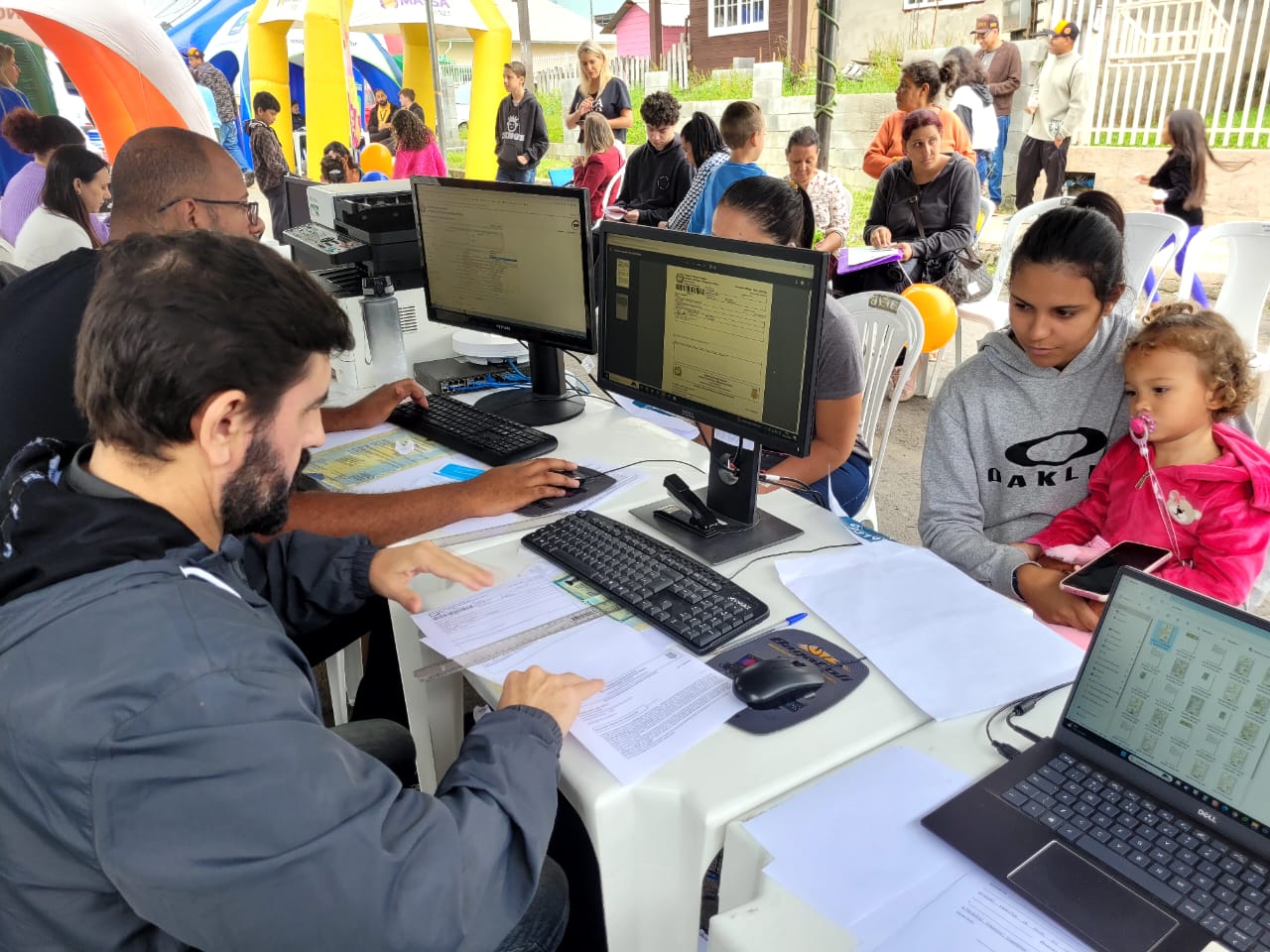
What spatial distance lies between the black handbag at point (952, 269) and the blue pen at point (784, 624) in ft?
10.8

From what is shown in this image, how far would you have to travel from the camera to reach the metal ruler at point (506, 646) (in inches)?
44.4

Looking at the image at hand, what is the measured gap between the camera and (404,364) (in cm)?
248

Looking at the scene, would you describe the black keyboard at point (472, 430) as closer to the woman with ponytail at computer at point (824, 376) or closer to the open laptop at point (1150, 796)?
the woman with ponytail at computer at point (824, 376)

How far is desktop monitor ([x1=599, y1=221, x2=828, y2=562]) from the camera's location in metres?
1.29

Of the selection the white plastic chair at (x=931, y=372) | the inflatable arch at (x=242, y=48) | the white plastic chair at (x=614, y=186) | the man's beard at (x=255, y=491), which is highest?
the inflatable arch at (x=242, y=48)

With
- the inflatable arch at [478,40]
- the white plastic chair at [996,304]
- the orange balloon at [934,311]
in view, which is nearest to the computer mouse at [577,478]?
the orange balloon at [934,311]

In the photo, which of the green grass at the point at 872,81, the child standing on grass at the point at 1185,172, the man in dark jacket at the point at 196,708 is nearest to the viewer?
the man in dark jacket at the point at 196,708

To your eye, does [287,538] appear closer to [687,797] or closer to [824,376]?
[687,797]

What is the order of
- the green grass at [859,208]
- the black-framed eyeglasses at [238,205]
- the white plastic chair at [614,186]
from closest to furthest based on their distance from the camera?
the black-framed eyeglasses at [238,205] → the white plastic chair at [614,186] → the green grass at [859,208]

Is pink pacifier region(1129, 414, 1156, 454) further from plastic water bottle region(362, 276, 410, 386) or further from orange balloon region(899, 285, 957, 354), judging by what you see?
orange balloon region(899, 285, 957, 354)

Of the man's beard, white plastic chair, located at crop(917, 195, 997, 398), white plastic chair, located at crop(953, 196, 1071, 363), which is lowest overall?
white plastic chair, located at crop(917, 195, 997, 398)

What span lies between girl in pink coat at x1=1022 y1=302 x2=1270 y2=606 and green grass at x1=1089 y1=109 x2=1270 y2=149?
5.35 meters

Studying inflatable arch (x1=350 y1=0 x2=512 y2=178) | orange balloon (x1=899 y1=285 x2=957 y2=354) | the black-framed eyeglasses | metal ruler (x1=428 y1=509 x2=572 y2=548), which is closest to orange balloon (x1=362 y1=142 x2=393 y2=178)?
inflatable arch (x1=350 y1=0 x2=512 y2=178)

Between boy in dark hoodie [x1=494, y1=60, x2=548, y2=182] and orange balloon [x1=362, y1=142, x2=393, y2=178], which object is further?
orange balloon [x1=362, y1=142, x2=393, y2=178]
